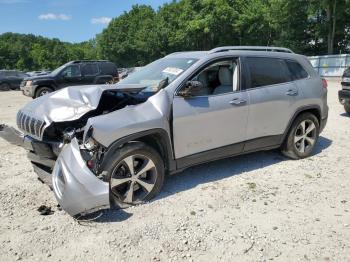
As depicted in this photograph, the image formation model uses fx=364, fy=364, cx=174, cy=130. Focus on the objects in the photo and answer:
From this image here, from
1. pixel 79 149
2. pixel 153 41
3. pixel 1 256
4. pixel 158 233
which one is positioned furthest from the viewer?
pixel 153 41

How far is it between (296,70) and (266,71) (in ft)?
2.50

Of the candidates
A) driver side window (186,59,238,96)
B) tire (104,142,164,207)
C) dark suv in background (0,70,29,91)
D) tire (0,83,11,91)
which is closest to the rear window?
driver side window (186,59,238,96)

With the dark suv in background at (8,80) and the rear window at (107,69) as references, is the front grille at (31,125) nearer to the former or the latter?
the rear window at (107,69)

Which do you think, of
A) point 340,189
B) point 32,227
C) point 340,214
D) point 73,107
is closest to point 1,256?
point 32,227

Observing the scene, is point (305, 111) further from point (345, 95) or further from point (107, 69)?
point (107, 69)

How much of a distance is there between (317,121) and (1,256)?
16.7 feet

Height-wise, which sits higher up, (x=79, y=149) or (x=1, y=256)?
(x=79, y=149)

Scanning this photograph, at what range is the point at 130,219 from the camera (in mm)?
4004

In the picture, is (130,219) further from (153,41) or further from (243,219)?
(153,41)

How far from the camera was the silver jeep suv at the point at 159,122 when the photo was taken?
3.99 metres

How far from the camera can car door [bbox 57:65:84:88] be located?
51.8 feet

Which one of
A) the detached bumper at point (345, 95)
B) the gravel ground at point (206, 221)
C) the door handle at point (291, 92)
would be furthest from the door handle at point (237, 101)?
the detached bumper at point (345, 95)

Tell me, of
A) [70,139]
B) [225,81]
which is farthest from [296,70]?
[70,139]

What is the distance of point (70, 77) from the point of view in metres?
15.8
